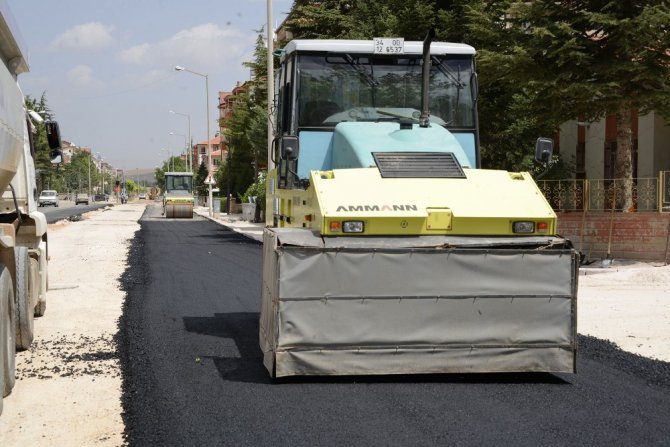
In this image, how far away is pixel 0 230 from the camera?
301 inches

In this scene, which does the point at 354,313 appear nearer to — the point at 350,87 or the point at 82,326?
the point at 350,87

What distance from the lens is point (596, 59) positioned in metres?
19.3

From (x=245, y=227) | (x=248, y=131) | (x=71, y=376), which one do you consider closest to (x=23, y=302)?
(x=71, y=376)

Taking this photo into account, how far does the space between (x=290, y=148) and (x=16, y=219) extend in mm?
3443

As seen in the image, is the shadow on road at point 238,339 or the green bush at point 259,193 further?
the green bush at point 259,193

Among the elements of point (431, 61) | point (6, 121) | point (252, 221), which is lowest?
point (252, 221)

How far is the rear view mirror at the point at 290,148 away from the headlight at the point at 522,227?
2210 millimetres

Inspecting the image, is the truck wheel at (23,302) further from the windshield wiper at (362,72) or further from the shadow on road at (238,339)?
the windshield wiper at (362,72)

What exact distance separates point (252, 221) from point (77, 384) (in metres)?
40.4

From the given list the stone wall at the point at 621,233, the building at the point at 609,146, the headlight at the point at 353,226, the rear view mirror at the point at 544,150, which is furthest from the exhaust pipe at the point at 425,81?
the building at the point at 609,146

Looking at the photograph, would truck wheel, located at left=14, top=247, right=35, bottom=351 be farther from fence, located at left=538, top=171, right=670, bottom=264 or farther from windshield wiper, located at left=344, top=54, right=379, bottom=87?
fence, located at left=538, top=171, right=670, bottom=264

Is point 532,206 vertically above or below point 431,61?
below

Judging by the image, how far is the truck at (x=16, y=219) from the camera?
7.27 meters

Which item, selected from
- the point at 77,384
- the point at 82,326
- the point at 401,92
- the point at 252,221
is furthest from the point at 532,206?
the point at 252,221
